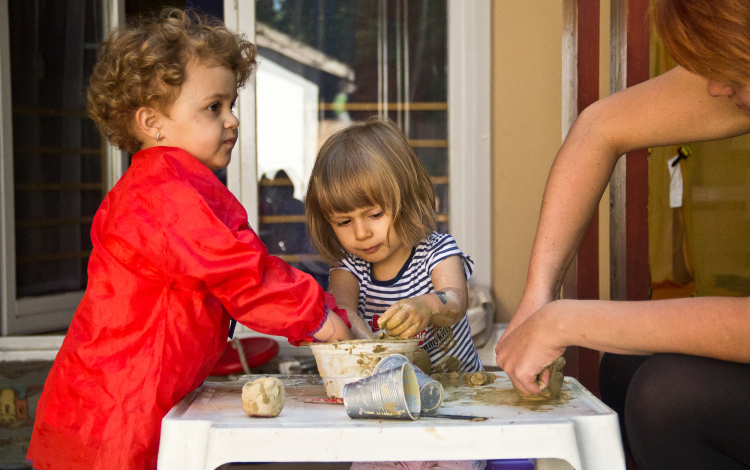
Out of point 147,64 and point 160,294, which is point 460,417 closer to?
point 160,294

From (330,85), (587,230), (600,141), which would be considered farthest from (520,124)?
(600,141)

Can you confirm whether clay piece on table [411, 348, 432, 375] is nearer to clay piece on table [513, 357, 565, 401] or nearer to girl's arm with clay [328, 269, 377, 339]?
clay piece on table [513, 357, 565, 401]

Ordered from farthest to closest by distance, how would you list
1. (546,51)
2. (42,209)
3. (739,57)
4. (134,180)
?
(42,209) < (546,51) < (134,180) < (739,57)

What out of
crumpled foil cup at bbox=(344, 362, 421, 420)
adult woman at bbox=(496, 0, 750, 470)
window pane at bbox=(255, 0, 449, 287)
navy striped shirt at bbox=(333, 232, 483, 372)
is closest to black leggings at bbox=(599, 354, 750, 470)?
adult woman at bbox=(496, 0, 750, 470)

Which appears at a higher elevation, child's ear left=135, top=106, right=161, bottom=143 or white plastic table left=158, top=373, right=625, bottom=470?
child's ear left=135, top=106, right=161, bottom=143

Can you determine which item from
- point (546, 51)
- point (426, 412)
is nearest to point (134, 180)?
point (426, 412)

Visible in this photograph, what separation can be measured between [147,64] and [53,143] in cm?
241

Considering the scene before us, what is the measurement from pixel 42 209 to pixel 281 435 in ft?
9.57

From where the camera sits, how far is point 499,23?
9.73ft

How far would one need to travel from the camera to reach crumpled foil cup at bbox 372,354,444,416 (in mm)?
962

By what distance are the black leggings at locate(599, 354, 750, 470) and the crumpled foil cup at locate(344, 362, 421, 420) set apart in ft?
1.27

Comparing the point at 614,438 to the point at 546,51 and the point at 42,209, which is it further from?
the point at 42,209

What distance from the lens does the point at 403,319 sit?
45.8 inches

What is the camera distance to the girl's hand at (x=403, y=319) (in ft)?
3.76
